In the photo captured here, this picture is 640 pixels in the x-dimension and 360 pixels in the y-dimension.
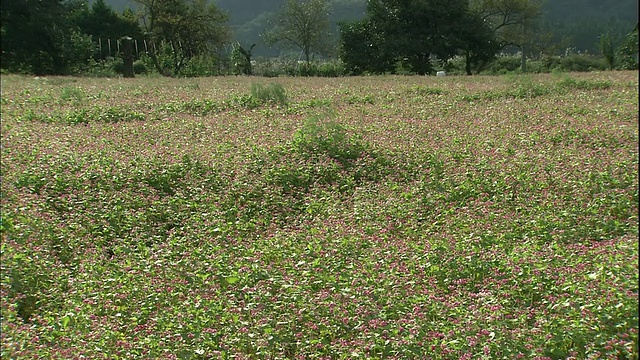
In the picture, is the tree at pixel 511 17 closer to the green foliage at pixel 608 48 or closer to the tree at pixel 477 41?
the tree at pixel 477 41

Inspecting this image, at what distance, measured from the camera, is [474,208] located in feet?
23.6

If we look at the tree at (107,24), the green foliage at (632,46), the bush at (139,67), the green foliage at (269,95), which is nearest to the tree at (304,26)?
the tree at (107,24)

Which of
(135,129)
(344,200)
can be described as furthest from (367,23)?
(344,200)

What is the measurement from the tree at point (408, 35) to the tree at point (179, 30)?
11.7 metres

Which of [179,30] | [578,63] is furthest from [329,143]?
[179,30]

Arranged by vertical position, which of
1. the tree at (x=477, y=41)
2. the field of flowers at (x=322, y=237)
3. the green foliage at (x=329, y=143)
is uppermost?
the tree at (x=477, y=41)

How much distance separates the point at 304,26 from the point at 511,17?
22.1 m

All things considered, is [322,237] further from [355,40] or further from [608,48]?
[355,40]

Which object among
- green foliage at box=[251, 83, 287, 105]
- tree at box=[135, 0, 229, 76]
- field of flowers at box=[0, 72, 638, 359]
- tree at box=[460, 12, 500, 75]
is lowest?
field of flowers at box=[0, 72, 638, 359]

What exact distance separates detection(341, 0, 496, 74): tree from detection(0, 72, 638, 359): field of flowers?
3233cm

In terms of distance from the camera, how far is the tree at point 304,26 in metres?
65.8

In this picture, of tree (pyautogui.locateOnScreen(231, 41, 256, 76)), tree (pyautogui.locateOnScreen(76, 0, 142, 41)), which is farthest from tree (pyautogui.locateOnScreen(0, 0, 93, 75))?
tree (pyautogui.locateOnScreen(231, 41, 256, 76))

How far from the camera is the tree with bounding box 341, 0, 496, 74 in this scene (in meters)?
43.3

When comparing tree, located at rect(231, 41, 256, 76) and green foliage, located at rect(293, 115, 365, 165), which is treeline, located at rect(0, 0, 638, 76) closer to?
tree, located at rect(231, 41, 256, 76)
